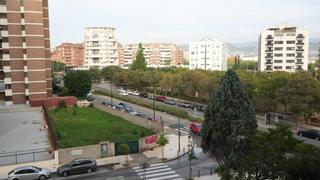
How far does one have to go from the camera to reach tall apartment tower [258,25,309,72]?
108125mm

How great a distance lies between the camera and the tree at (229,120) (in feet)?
87.6

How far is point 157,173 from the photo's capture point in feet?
103

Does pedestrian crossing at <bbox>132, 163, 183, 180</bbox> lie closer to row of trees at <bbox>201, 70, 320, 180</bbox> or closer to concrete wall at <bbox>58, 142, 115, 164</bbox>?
concrete wall at <bbox>58, 142, 115, 164</bbox>

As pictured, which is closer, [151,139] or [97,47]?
[151,139]

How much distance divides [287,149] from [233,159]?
21.6 ft

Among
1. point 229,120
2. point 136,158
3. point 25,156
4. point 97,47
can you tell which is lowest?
point 136,158

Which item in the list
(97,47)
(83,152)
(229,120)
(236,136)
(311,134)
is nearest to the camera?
(236,136)

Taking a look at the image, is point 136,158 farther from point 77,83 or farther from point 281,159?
point 77,83

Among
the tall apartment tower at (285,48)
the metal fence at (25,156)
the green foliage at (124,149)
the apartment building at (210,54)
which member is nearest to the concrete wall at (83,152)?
the green foliage at (124,149)

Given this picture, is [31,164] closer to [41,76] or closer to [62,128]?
[62,128]

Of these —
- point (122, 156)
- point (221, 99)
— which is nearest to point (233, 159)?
point (221, 99)

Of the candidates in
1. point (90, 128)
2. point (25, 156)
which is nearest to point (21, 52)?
point (90, 128)

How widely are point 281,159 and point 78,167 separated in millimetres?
18504

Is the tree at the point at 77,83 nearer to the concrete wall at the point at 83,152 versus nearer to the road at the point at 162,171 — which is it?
the concrete wall at the point at 83,152
